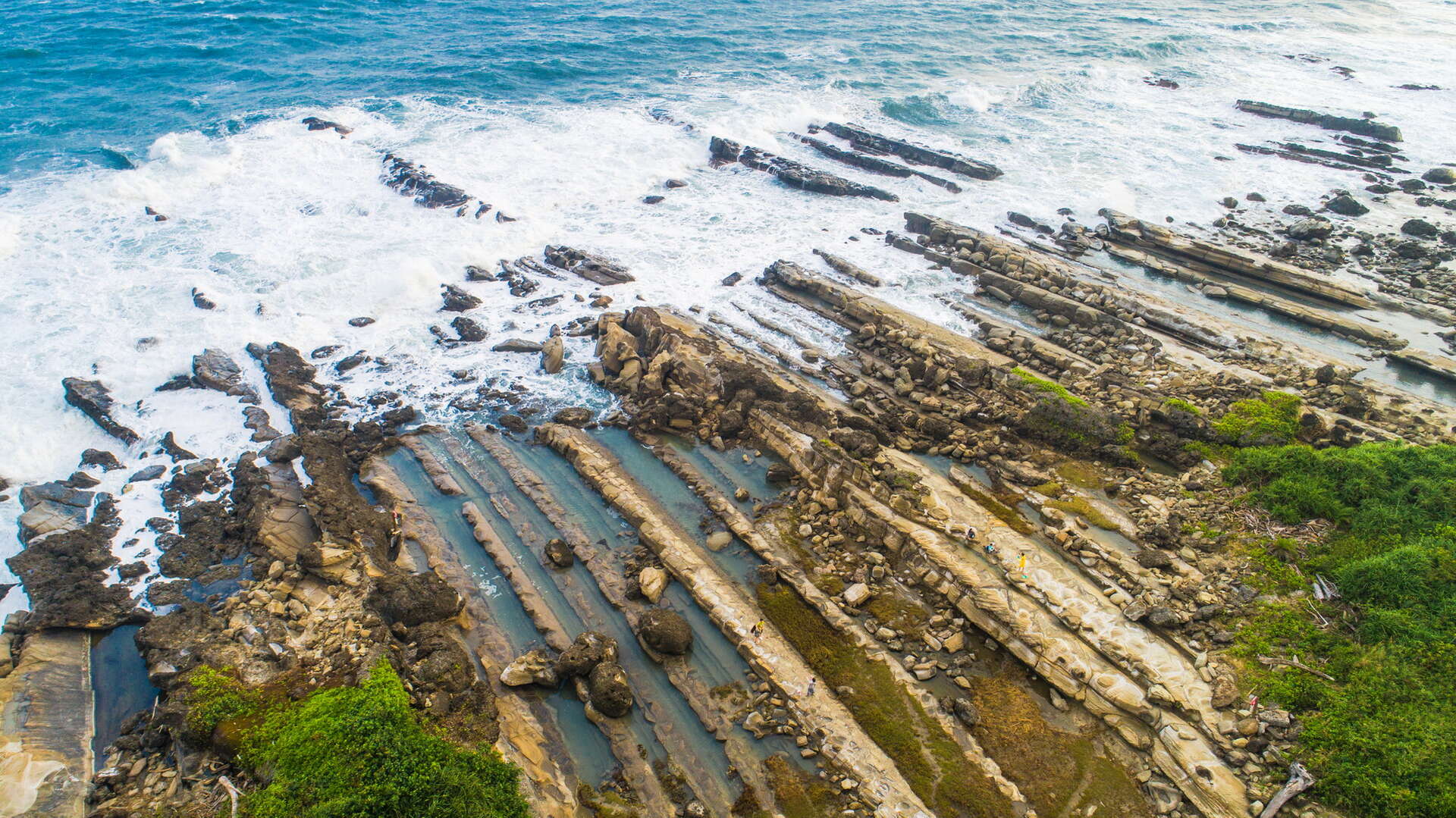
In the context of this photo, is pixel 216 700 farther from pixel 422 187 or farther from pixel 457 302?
pixel 422 187

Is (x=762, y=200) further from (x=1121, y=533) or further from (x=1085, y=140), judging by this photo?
(x=1121, y=533)

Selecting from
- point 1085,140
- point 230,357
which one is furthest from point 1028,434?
point 1085,140

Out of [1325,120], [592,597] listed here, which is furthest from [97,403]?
[1325,120]

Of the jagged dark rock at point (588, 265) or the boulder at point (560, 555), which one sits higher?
the jagged dark rock at point (588, 265)

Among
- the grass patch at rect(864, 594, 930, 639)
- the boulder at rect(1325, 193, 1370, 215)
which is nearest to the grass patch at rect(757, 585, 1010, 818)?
the grass patch at rect(864, 594, 930, 639)

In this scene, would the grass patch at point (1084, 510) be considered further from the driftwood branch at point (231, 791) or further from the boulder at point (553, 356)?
the driftwood branch at point (231, 791)

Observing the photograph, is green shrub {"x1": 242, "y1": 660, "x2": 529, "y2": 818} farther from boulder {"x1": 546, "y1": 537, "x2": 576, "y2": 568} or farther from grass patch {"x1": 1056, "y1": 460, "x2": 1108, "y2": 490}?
grass patch {"x1": 1056, "y1": 460, "x2": 1108, "y2": 490}

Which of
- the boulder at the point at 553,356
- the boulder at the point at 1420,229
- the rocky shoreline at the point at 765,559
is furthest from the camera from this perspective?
the boulder at the point at 1420,229

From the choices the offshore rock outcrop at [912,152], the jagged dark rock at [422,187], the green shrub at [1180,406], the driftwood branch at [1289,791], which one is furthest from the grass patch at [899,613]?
the offshore rock outcrop at [912,152]
